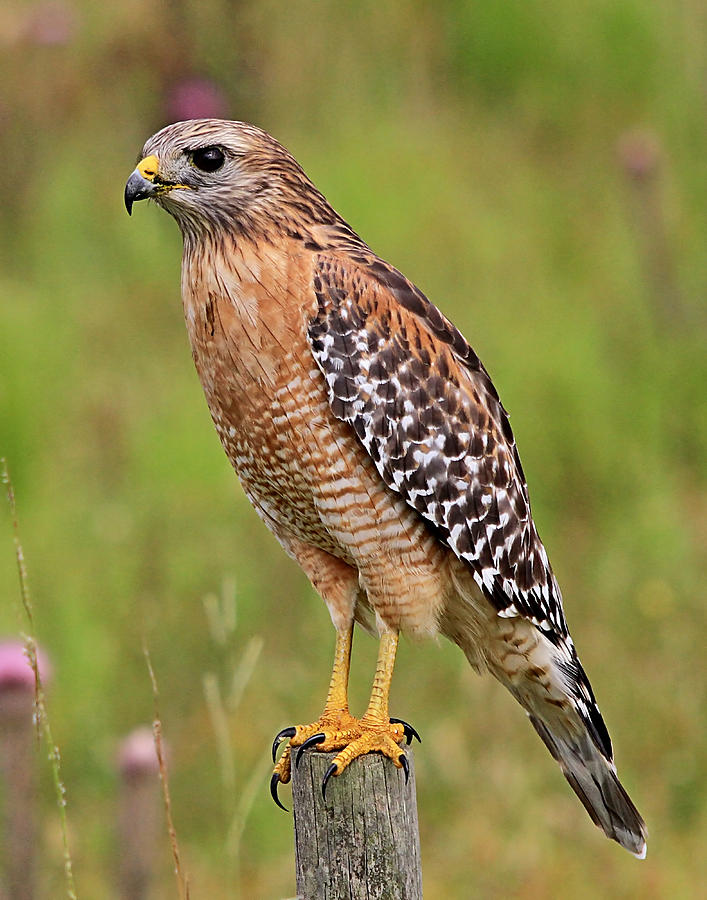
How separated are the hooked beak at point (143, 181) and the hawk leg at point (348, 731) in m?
1.20

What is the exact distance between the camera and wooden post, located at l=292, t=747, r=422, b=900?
8.23 feet

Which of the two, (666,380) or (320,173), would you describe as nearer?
(666,380)

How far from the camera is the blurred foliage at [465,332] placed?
18.1ft

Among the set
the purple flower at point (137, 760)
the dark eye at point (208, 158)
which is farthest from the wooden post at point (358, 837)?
the dark eye at point (208, 158)

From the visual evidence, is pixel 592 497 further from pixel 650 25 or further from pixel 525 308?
pixel 650 25

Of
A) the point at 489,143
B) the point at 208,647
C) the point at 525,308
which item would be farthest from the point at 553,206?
the point at 208,647

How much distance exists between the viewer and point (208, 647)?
229 inches

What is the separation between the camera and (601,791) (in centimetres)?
351

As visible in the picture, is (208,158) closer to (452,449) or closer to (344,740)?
(452,449)

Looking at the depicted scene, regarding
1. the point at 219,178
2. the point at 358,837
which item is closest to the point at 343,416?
the point at 219,178

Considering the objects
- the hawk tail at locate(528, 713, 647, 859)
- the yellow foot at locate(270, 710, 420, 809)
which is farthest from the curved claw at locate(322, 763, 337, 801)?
the hawk tail at locate(528, 713, 647, 859)

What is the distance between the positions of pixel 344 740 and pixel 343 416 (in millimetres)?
732

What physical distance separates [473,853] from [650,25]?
21.8ft

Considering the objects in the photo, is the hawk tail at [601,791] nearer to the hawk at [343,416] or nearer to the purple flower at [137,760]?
the hawk at [343,416]
